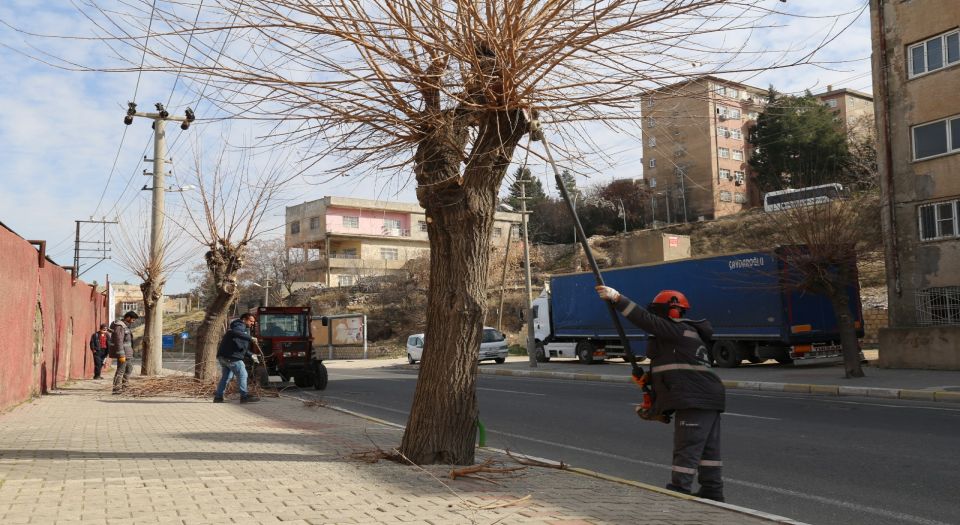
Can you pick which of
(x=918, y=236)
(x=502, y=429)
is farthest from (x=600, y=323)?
(x=502, y=429)

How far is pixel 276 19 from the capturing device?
5.73 metres

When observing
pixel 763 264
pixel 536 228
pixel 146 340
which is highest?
pixel 536 228

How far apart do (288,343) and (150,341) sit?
17.9ft

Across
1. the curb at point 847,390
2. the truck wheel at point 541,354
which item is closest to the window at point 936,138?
the curb at point 847,390

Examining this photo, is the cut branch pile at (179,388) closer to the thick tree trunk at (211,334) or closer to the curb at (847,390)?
the thick tree trunk at (211,334)

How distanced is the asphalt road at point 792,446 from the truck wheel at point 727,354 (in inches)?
270

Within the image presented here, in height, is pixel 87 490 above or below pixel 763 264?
below

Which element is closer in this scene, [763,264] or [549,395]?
[549,395]

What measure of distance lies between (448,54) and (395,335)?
47.1 meters

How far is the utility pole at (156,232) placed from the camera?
850 inches

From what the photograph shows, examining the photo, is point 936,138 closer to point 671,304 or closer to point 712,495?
point 671,304

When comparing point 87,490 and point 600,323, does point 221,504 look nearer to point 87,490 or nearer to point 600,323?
point 87,490

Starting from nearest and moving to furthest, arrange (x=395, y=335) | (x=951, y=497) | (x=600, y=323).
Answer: (x=951, y=497)
(x=600, y=323)
(x=395, y=335)

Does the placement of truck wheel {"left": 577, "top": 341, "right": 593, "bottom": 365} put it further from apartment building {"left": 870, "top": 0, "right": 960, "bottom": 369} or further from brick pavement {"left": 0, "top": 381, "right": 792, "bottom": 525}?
brick pavement {"left": 0, "top": 381, "right": 792, "bottom": 525}
